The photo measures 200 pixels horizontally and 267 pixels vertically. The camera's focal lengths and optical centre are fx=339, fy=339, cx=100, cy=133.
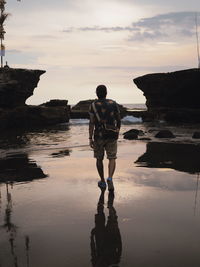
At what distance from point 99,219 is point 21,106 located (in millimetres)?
30892

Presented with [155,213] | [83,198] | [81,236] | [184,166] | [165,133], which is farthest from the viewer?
[165,133]

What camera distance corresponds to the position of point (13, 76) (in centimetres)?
3306

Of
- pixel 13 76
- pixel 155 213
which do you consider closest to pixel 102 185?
pixel 155 213

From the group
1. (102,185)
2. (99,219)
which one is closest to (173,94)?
(102,185)

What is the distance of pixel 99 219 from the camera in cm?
410

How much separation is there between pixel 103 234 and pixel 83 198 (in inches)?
57.4

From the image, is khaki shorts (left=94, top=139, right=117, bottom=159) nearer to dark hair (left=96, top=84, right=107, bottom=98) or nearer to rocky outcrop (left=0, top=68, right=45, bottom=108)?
dark hair (left=96, top=84, right=107, bottom=98)

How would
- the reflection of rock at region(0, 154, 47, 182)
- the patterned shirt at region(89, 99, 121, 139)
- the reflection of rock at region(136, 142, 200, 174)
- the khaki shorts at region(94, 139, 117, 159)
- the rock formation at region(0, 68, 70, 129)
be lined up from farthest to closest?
1. the rock formation at region(0, 68, 70, 129)
2. the reflection of rock at region(136, 142, 200, 174)
3. the reflection of rock at region(0, 154, 47, 182)
4. the khaki shorts at region(94, 139, 117, 159)
5. the patterned shirt at region(89, 99, 121, 139)

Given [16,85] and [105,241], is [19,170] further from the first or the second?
[16,85]

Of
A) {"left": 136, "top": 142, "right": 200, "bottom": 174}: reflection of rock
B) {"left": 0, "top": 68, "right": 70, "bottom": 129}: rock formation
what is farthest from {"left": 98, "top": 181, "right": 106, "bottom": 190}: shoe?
{"left": 0, "top": 68, "right": 70, "bottom": 129}: rock formation

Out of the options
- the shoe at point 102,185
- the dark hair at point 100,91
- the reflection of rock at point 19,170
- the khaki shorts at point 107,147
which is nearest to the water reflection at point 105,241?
the shoe at point 102,185

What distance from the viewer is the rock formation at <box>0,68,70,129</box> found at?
1259 inches

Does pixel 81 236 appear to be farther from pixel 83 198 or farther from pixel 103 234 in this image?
pixel 83 198

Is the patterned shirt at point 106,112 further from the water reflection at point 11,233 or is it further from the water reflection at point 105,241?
the water reflection at point 11,233
